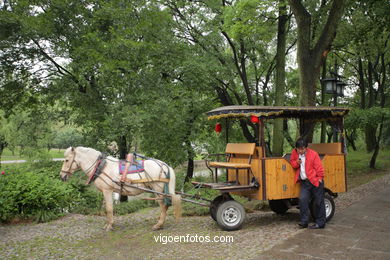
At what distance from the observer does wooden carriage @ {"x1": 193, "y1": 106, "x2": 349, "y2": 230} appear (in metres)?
7.43

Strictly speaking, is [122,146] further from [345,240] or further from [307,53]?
[345,240]

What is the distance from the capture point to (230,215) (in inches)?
296

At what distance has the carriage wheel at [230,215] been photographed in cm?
734

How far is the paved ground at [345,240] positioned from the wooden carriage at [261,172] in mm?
722

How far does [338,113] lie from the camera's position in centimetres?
827

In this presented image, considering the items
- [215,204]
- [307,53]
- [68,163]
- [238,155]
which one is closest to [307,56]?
[307,53]

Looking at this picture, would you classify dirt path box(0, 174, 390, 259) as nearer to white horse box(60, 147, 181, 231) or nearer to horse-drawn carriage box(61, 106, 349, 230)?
horse-drawn carriage box(61, 106, 349, 230)

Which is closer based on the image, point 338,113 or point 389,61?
point 338,113

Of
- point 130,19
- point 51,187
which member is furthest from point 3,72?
point 51,187

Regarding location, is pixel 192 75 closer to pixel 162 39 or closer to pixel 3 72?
pixel 162 39

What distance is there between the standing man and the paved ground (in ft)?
0.87

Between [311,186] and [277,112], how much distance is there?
5.91ft

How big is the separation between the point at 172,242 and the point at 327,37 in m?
8.10

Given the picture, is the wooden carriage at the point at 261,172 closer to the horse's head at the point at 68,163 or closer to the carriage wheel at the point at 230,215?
the carriage wheel at the point at 230,215
